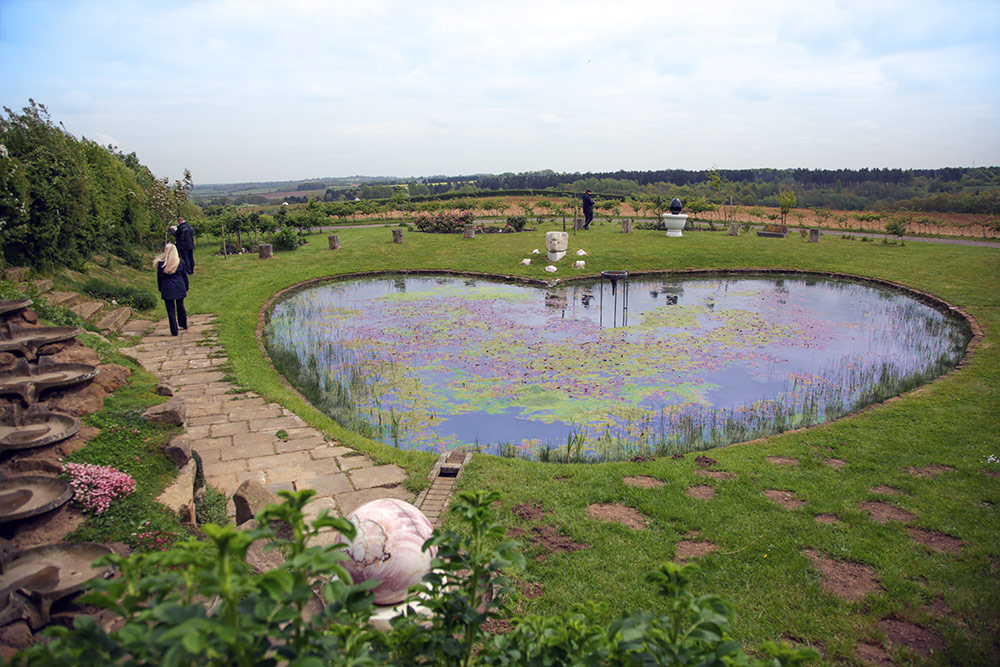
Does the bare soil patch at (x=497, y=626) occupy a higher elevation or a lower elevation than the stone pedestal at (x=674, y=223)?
lower

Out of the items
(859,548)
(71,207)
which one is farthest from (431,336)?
(859,548)

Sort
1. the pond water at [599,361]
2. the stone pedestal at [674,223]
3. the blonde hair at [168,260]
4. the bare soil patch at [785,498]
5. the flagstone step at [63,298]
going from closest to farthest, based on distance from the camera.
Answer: the bare soil patch at [785,498] → the pond water at [599,361] → the flagstone step at [63,298] → the blonde hair at [168,260] → the stone pedestal at [674,223]

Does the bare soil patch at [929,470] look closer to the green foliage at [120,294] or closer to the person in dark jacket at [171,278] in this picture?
the person in dark jacket at [171,278]

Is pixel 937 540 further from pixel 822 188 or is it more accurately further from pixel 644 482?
pixel 822 188

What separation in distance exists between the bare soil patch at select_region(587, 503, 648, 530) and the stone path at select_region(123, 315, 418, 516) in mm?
1787

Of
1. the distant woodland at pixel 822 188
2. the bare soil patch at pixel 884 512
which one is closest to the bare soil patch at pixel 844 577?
the bare soil patch at pixel 884 512

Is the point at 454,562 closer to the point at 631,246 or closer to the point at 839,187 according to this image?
the point at 631,246

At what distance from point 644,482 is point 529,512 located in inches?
55.3

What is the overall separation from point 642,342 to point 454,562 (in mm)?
10298

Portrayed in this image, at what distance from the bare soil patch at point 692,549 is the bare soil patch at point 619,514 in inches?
15.3

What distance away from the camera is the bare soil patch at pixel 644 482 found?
19.7 feet

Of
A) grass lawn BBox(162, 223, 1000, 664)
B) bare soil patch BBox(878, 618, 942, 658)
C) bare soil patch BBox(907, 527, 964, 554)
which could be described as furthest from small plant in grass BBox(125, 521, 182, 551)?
bare soil patch BBox(907, 527, 964, 554)

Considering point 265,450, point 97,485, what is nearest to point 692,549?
point 265,450

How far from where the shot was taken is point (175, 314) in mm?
11578
